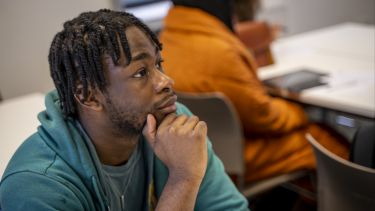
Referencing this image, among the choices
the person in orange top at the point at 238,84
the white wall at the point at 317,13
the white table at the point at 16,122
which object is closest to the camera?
the white table at the point at 16,122

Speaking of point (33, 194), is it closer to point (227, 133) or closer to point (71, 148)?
point (71, 148)

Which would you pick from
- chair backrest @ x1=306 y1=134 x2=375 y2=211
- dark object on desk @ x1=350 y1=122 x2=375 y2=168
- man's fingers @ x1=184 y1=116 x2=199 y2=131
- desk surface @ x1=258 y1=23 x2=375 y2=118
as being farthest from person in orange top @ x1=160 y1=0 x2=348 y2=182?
man's fingers @ x1=184 y1=116 x2=199 y2=131

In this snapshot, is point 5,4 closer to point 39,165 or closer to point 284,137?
point 39,165

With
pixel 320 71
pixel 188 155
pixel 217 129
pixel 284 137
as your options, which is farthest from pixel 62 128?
pixel 320 71

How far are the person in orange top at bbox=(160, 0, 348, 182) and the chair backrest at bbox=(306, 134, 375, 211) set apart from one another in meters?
0.46

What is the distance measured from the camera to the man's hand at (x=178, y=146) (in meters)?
0.96

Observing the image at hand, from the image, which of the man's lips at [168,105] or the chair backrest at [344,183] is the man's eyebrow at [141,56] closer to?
the man's lips at [168,105]

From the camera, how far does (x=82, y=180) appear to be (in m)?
0.91

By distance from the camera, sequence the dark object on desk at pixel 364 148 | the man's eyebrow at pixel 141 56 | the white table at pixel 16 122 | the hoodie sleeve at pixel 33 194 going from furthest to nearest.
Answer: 1. the dark object on desk at pixel 364 148
2. the white table at pixel 16 122
3. the man's eyebrow at pixel 141 56
4. the hoodie sleeve at pixel 33 194

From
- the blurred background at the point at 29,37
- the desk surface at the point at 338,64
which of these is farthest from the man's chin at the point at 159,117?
the blurred background at the point at 29,37

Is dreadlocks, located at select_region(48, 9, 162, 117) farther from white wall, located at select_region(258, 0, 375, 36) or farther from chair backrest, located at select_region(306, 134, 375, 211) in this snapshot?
white wall, located at select_region(258, 0, 375, 36)

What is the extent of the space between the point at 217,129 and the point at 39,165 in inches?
33.6

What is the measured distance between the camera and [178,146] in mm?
959

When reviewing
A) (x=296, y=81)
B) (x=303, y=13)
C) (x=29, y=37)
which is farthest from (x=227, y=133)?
(x=303, y=13)
